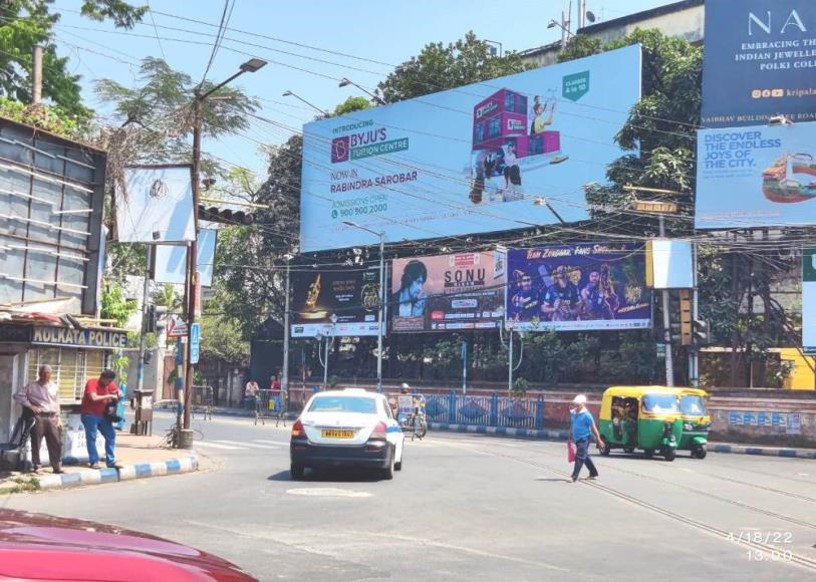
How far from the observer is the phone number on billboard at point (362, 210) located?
47656 mm

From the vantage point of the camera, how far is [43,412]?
14023mm

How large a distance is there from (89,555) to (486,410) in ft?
122

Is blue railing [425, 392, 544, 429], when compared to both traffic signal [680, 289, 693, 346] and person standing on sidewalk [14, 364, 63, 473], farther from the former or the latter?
person standing on sidewalk [14, 364, 63, 473]

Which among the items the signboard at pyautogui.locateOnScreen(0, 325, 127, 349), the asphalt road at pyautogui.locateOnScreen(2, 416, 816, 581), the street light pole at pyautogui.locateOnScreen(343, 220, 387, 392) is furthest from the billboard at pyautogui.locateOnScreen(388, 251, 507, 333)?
the signboard at pyautogui.locateOnScreen(0, 325, 127, 349)

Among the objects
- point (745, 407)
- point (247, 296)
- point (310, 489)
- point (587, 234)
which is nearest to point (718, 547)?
point (310, 489)

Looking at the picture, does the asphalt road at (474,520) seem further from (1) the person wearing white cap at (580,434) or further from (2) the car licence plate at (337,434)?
(2) the car licence plate at (337,434)

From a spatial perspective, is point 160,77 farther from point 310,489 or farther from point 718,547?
point 718,547

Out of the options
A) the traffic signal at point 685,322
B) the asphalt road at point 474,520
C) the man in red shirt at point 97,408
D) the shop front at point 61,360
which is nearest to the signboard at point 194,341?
the asphalt road at point 474,520

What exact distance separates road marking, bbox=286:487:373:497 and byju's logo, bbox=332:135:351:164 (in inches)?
1460

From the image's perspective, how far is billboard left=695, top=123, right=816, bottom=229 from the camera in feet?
104

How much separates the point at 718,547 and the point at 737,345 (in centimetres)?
2617

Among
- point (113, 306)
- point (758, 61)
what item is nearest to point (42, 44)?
point (113, 306)

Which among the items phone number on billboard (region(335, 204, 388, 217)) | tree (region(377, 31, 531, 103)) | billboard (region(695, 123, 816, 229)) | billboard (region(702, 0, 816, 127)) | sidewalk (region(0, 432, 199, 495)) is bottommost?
sidewalk (region(0, 432, 199, 495))

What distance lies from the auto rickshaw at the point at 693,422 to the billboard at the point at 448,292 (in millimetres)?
16442
